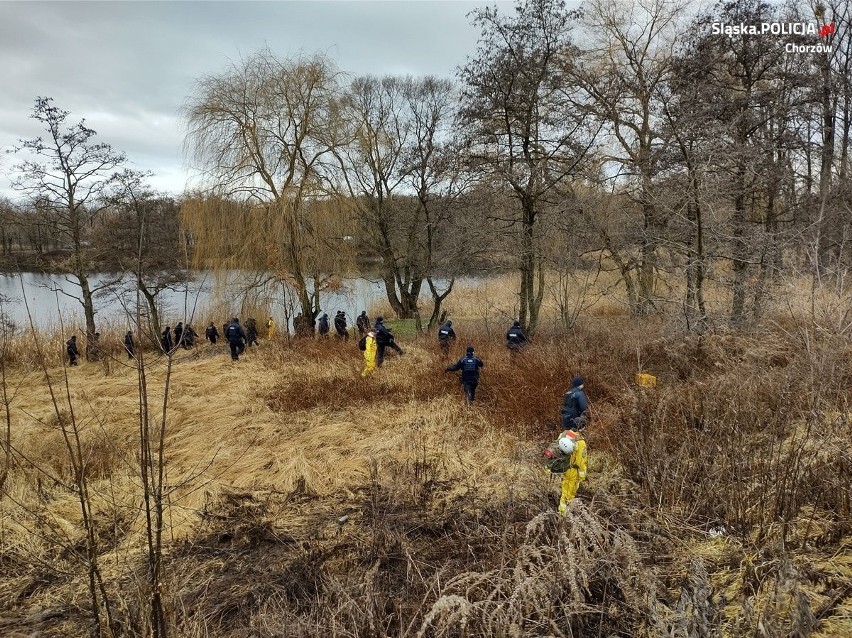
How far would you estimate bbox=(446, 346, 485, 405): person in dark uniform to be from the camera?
746 cm

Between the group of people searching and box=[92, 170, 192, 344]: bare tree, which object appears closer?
the group of people searching

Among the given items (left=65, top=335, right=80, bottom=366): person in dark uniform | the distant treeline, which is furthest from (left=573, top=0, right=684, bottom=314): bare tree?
(left=65, top=335, right=80, bottom=366): person in dark uniform

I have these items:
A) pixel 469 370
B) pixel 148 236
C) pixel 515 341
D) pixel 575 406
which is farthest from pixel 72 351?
pixel 575 406

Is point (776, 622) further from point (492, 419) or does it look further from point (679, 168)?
point (679, 168)

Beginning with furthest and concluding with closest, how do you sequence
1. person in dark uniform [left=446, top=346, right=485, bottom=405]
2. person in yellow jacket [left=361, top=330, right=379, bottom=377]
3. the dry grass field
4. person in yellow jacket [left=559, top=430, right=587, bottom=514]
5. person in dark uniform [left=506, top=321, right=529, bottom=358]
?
person in dark uniform [left=506, top=321, right=529, bottom=358] → person in yellow jacket [left=361, top=330, right=379, bottom=377] → person in dark uniform [left=446, top=346, right=485, bottom=405] → person in yellow jacket [left=559, top=430, right=587, bottom=514] → the dry grass field

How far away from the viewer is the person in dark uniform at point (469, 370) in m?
7.46

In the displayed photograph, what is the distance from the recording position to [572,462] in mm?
3801

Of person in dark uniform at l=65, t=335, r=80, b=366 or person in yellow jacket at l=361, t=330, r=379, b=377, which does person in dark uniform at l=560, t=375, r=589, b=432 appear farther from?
person in dark uniform at l=65, t=335, r=80, b=366

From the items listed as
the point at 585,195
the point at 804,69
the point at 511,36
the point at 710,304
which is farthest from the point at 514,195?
the point at 804,69

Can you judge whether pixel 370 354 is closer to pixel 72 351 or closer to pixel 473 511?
pixel 473 511

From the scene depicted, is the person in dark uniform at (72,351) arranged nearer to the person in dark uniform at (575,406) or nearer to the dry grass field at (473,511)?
the dry grass field at (473,511)

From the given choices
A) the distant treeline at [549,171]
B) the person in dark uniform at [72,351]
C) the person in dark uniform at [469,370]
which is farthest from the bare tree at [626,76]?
the person in dark uniform at [72,351]

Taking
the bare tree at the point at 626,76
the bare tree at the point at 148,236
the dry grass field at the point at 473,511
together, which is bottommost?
the dry grass field at the point at 473,511

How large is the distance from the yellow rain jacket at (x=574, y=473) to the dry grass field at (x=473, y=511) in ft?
0.53
